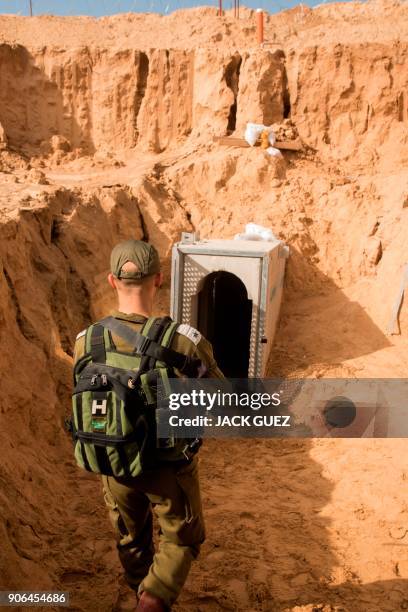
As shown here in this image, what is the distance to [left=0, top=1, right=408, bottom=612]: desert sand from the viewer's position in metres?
4.33

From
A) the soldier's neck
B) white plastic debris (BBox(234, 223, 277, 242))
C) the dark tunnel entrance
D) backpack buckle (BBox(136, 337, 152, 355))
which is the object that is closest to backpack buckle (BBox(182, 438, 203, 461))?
backpack buckle (BBox(136, 337, 152, 355))

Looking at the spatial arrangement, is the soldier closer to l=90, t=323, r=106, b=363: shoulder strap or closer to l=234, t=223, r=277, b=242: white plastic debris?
l=90, t=323, r=106, b=363: shoulder strap

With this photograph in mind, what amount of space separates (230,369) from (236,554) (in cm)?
457

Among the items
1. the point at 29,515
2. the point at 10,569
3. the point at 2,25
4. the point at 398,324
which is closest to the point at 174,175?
the point at 398,324

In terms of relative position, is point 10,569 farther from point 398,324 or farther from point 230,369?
point 398,324

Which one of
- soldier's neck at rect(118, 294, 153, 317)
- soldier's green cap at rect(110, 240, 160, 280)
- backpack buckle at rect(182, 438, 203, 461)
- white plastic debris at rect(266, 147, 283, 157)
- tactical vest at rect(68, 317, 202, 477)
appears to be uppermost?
white plastic debris at rect(266, 147, 283, 157)

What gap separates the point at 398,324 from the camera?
9.19 metres

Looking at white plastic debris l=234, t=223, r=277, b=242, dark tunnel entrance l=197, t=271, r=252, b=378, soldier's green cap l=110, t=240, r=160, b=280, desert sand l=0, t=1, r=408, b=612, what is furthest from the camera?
white plastic debris l=234, t=223, r=277, b=242

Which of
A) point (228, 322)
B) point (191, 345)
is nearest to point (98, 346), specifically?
point (191, 345)

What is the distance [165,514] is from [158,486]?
0.17 meters

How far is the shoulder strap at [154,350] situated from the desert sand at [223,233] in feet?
5.65

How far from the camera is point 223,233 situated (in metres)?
11.0

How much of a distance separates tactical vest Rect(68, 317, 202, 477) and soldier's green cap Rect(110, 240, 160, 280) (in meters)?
0.24

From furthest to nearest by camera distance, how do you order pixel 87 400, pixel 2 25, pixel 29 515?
pixel 2 25, pixel 29 515, pixel 87 400
